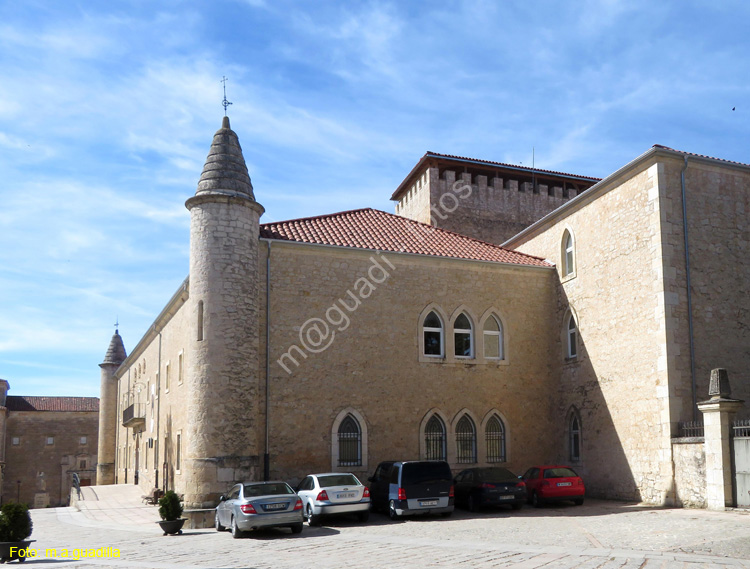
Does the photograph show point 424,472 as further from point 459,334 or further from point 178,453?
point 178,453

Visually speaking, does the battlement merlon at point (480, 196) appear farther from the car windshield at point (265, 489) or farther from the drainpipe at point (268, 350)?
the car windshield at point (265, 489)

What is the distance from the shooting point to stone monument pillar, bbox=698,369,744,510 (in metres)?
15.9

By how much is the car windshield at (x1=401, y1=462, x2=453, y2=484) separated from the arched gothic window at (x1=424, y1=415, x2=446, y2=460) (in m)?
4.62

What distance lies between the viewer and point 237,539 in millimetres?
14617

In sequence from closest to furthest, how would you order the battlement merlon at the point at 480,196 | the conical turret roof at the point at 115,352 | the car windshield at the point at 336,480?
the car windshield at the point at 336,480 < the battlement merlon at the point at 480,196 < the conical turret roof at the point at 115,352

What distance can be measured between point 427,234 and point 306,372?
24.3 feet

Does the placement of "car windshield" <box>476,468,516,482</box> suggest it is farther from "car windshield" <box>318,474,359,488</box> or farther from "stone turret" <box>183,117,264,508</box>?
"stone turret" <box>183,117,264,508</box>

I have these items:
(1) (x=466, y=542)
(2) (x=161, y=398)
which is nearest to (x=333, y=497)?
(1) (x=466, y=542)

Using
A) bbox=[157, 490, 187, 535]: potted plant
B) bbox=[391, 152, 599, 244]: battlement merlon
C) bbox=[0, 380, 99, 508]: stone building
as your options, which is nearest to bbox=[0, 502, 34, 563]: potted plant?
bbox=[157, 490, 187, 535]: potted plant

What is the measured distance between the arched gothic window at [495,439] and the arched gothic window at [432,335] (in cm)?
278

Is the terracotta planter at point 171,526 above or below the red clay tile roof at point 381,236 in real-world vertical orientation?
below

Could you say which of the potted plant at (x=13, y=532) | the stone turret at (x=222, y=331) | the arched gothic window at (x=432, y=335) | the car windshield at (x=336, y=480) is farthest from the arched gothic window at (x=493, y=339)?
the potted plant at (x=13, y=532)

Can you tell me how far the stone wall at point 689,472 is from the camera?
1670 centimetres

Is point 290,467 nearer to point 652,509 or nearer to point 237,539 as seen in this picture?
point 237,539
